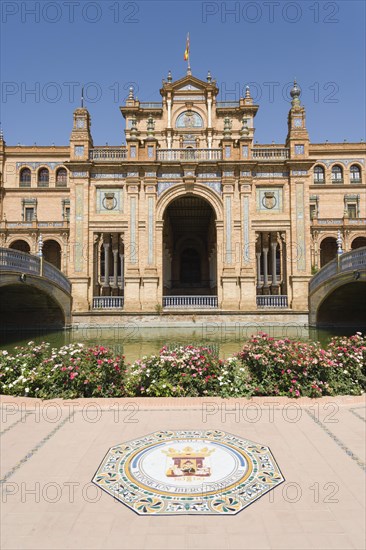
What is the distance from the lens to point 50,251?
37219 millimetres

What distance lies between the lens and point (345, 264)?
17750 mm

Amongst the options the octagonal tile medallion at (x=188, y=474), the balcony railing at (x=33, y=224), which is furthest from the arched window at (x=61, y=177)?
the octagonal tile medallion at (x=188, y=474)

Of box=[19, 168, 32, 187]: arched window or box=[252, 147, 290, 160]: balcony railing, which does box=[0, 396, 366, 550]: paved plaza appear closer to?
box=[252, 147, 290, 160]: balcony railing

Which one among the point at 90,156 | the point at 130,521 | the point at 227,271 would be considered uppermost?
the point at 90,156

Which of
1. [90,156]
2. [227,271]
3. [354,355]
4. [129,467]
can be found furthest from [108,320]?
[129,467]

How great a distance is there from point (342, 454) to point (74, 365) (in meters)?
4.91

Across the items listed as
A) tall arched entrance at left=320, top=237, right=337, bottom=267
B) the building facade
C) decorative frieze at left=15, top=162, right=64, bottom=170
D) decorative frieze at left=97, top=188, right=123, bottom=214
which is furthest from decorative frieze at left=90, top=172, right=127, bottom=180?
tall arched entrance at left=320, top=237, right=337, bottom=267

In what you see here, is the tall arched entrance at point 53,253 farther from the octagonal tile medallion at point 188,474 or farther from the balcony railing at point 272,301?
the octagonal tile medallion at point 188,474

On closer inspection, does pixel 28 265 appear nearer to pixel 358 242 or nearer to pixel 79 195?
pixel 79 195

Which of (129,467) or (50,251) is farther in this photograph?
(50,251)

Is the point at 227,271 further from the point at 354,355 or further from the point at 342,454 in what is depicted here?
the point at 342,454

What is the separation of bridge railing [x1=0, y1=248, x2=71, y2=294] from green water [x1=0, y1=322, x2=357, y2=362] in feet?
9.87

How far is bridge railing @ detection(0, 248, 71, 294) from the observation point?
15641 mm

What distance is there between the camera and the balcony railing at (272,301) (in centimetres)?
2292
